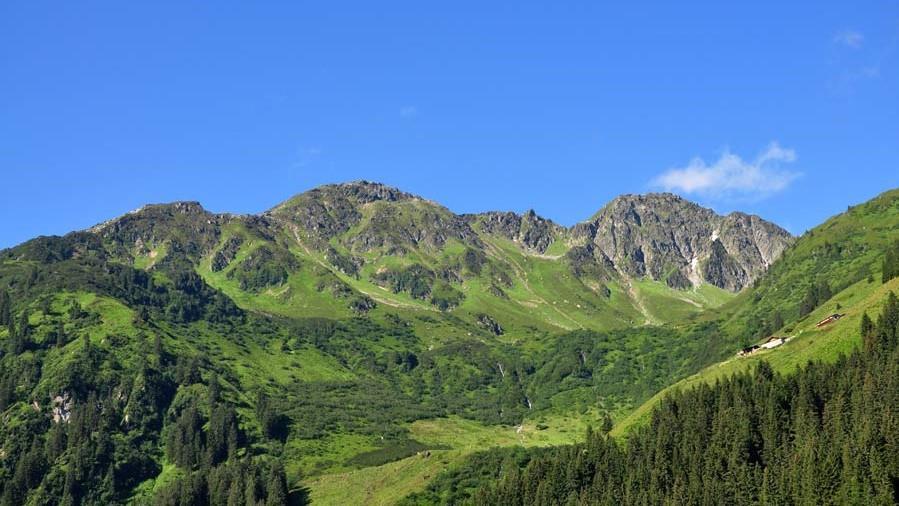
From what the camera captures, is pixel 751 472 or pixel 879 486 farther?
pixel 751 472

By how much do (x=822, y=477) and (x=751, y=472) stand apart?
84.6 feet

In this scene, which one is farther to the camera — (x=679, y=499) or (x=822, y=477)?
(x=679, y=499)

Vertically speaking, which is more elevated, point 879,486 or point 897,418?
point 897,418

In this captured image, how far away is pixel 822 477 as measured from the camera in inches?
6772

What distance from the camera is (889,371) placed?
19575cm

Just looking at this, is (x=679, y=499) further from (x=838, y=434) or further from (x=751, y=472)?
(x=838, y=434)

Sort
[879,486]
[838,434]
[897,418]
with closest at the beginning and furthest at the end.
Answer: [879,486] → [897,418] → [838,434]

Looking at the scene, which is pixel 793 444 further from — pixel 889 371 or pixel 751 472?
pixel 889 371

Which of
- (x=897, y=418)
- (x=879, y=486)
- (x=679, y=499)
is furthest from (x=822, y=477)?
(x=679, y=499)

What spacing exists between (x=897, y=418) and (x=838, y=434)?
15.7 meters

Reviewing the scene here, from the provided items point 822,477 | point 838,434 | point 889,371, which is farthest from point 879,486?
point 889,371

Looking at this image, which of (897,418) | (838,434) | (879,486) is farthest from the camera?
(838,434)

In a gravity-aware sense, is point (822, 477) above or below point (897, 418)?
below

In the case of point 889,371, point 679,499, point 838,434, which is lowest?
point 679,499
